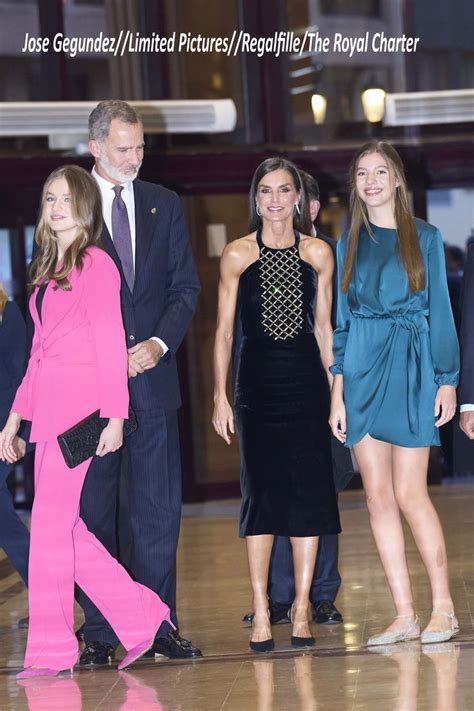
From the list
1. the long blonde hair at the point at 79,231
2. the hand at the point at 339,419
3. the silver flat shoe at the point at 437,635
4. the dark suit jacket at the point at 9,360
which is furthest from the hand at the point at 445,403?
the dark suit jacket at the point at 9,360

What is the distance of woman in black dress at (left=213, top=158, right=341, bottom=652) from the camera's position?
15.0 ft

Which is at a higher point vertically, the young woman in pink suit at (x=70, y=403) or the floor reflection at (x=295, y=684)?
the young woman in pink suit at (x=70, y=403)

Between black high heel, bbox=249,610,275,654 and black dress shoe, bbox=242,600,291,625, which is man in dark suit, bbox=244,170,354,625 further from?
black high heel, bbox=249,610,275,654

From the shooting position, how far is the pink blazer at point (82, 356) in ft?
13.5

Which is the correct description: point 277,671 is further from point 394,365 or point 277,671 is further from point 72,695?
point 394,365

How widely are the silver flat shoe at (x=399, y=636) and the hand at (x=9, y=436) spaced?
135 centimetres

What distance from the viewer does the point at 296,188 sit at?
4.65 m

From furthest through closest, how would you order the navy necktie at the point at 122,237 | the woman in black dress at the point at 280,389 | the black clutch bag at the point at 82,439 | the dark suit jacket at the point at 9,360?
the dark suit jacket at the point at 9,360 → the woman in black dress at the point at 280,389 → the navy necktie at the point at 122,237 → the black clutch bag at the point at 82,439

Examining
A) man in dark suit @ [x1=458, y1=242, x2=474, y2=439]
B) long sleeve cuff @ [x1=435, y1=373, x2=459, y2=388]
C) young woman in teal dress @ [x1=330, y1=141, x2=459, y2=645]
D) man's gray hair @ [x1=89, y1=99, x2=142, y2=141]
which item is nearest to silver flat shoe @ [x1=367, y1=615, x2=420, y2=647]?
young woman in teal dress @ [x1=330, y1=141, x2=459, y2=645]

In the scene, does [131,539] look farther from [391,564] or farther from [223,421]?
[391,564]

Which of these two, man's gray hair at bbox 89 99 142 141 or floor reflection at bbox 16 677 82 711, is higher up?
man's gray hair at bbox 89 99 142 141

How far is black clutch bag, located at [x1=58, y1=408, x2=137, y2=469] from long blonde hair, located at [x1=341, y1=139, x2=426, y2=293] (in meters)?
0.95

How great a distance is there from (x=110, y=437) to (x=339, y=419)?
809 millimetres

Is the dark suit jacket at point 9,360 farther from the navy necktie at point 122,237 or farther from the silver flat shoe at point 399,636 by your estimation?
the silver flat shoe at point 399,636
